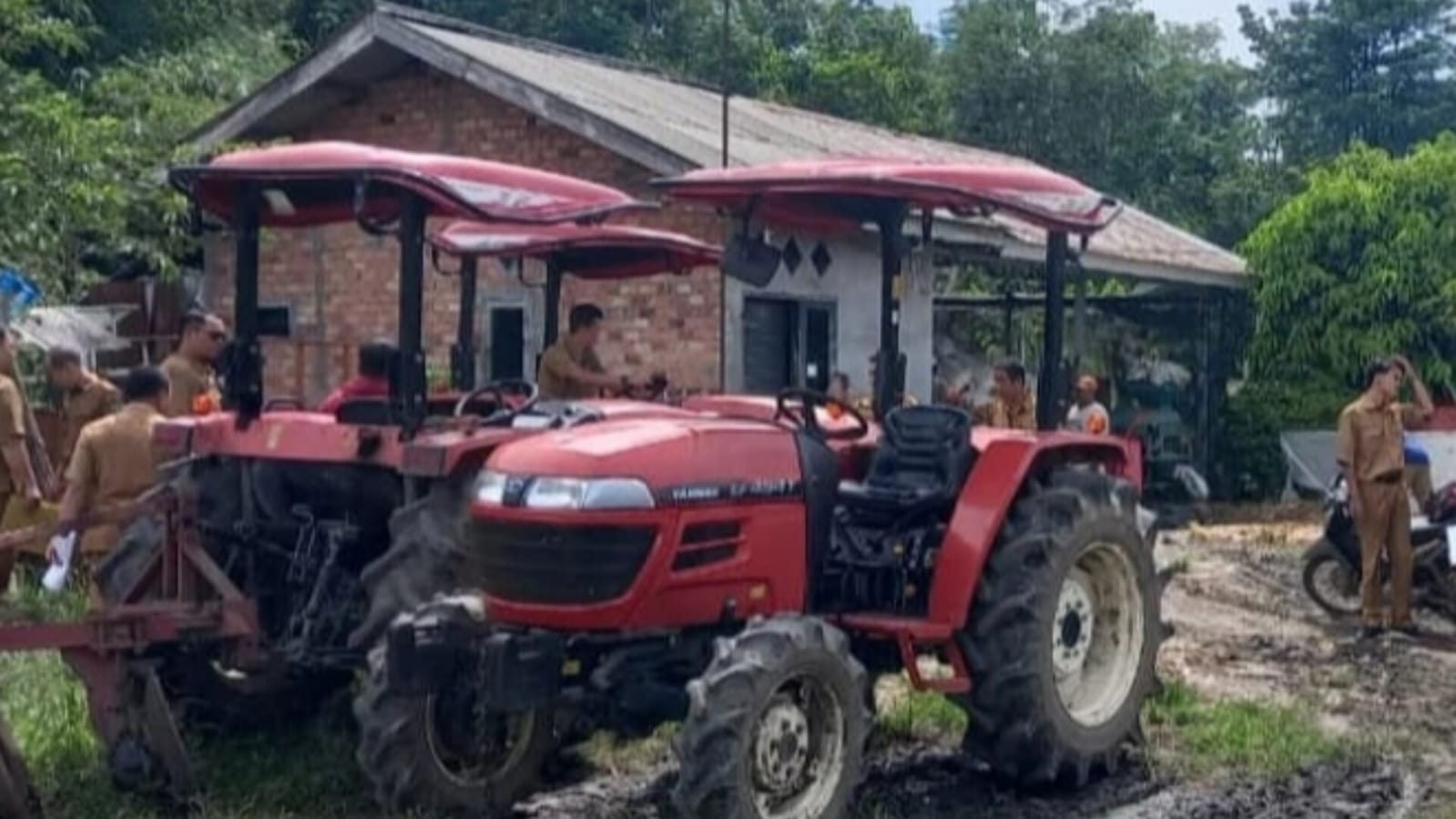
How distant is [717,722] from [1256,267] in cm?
1963

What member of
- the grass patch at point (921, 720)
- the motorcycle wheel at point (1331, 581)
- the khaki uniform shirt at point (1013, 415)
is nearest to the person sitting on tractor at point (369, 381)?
the grass patch at point (921, 720)

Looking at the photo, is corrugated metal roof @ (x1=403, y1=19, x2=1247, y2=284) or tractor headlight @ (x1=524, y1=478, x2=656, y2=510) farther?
corrugated metal roof @ (x1=403, y1=19, x2=1247, y2=284)

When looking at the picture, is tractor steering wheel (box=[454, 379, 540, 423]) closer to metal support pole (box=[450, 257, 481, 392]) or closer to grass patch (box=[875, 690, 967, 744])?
metal support pole (box=[450, 257, 481, 392])

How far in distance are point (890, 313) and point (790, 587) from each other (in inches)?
64.0

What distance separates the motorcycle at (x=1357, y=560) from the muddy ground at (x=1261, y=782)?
18 centimetres

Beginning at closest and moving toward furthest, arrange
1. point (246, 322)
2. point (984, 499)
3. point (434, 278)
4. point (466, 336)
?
point (984, 499) < point (246, 322) < point (466, 336) < point (434, 278)

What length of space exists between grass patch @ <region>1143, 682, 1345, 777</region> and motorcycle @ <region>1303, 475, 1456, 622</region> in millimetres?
3563

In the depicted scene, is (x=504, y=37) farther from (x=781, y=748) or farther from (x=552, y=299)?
(x=781, y=748)

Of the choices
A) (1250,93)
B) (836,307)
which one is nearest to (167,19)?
(836,307)

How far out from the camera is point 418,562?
26.7ft

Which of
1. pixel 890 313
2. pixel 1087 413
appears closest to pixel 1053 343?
pixel 890 313

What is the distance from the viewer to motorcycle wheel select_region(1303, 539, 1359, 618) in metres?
14.4

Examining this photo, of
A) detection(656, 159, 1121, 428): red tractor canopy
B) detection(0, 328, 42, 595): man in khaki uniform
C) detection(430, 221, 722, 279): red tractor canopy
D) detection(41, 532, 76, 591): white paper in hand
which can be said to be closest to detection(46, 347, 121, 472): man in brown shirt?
detection(0, 328, 42, 595): man in khaki uniform

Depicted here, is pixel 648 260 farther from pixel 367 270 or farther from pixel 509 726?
pixel 367 270
